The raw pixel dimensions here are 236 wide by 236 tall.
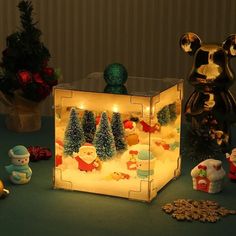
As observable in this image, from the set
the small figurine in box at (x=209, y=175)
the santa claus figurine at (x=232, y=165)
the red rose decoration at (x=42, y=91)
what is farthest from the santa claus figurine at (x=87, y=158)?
the red rose decoration at (x=42, y=91)

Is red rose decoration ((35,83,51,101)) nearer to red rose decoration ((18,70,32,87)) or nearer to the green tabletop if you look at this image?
red rose decoration ((18,70,32,87))

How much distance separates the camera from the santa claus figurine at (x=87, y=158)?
1930 mm

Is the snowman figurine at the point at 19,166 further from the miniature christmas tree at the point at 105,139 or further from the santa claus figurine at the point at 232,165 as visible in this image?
the santa claus figurine at the point at 232,165

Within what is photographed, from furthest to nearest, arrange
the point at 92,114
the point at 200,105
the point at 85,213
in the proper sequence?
the point at 200,105 < the point at 92,114 < the point at 85,213

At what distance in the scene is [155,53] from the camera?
3129 mm

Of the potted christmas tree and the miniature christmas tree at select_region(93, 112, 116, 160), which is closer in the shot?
the miniature christmas tree at select_region(93, 112, 116, 160)

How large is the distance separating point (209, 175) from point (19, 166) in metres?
0.55

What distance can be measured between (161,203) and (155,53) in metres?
1.34

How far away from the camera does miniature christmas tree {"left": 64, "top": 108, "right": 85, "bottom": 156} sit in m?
1.95

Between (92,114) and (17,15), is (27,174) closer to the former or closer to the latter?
(92,114)

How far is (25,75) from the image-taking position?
2537 mm

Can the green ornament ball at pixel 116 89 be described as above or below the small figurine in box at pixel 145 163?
above

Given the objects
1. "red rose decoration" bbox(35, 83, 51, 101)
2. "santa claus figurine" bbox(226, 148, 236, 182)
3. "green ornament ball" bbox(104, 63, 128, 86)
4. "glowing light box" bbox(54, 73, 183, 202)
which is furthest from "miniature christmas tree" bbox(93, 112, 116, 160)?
"red rose decoration" bbox(35, 83, 51, 101)

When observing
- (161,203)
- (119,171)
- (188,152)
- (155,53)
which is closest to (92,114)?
(119,171)
